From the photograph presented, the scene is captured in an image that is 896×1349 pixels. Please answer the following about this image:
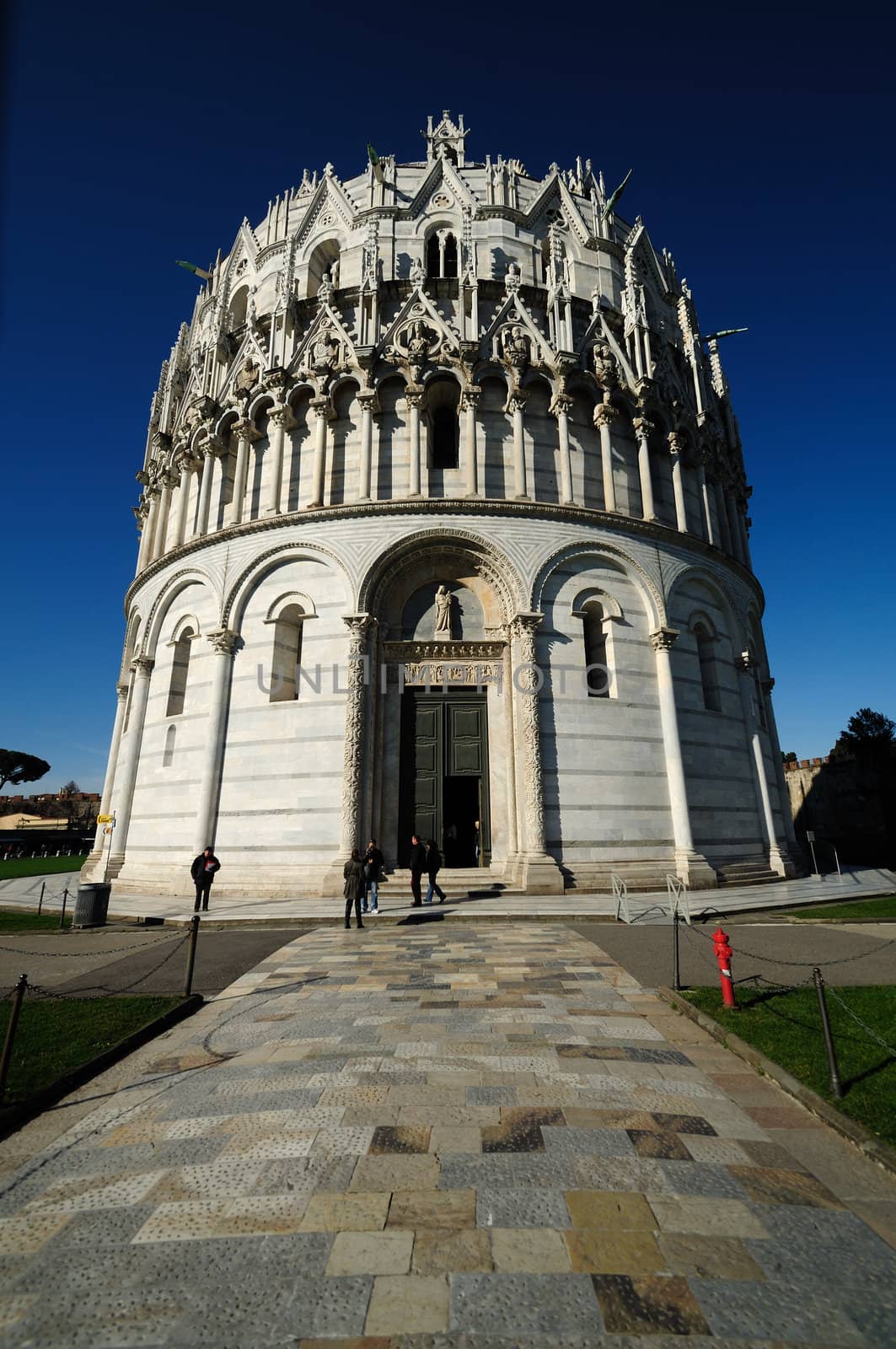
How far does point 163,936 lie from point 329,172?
96.4 feet

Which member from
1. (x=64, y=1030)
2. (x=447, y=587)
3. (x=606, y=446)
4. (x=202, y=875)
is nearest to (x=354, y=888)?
(x=202, y=875)

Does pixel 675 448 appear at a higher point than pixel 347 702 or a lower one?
higher

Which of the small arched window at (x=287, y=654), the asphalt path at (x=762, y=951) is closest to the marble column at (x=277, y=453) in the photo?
the small arched window at (x=287, y=654)

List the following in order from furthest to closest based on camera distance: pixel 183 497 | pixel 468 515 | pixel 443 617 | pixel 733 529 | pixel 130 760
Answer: pixel 733 529, pixel 183 497, pixel 130 760, pixel 443 617, pixel 468 515

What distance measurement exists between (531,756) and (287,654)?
8.53m

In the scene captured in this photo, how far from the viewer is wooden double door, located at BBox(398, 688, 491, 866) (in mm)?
17641

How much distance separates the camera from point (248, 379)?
21.8 meters

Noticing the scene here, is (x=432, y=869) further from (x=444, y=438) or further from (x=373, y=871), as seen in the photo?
(x=444, y=438)

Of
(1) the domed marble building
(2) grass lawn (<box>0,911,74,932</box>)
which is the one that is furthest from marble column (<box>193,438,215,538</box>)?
(2) grass lawn (<box>0,911,74,932</box>)

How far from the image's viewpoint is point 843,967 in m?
8.87

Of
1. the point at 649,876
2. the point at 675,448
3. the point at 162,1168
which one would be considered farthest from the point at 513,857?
the point at 675,448

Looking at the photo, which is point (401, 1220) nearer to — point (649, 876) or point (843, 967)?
point (843, 967)

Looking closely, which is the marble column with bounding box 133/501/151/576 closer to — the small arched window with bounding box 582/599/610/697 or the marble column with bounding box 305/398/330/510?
the marble column with bounding box 305/398/330/510

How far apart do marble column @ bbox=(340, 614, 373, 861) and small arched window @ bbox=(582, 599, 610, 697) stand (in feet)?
22.9
